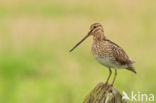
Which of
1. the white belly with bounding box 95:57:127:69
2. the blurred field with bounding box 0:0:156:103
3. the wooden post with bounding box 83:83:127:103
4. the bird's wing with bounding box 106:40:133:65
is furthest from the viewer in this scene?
the blurred field with bounding box 0:0:156:103

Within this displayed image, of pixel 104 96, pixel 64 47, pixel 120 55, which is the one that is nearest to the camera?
pixel 104 96

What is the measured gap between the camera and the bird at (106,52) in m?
6.41

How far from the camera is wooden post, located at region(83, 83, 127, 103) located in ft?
15.8

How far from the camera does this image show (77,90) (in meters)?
9.73

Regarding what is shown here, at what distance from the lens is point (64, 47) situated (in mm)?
13625

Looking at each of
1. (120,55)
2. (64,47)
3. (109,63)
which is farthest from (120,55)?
(64,47)

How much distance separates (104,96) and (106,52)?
1.89 m

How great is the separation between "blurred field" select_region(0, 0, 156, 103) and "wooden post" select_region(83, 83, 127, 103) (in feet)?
8.72

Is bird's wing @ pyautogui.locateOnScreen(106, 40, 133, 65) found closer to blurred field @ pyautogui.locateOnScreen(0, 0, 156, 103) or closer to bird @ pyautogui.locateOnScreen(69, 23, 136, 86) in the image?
bird @ pyautogui.locateOnScreen(69, 23, 136, 86)

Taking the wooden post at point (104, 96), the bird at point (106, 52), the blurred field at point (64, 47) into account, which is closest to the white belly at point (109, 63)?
the bird at point (106, 52)

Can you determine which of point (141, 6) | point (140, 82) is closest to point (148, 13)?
point (141, 6)

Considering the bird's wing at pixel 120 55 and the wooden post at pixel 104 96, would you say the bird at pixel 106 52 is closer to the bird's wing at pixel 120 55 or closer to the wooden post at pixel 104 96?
the bird's wing at pixel 120 55

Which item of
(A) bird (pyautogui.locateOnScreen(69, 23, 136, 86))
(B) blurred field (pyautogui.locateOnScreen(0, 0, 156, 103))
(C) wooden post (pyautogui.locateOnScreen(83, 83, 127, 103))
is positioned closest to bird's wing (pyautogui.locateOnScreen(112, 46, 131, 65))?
(A) bird (pyautogui.locateOnScreen(69, 23, 136, 86))

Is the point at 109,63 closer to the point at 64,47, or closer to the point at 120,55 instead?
the point at 120,55
